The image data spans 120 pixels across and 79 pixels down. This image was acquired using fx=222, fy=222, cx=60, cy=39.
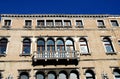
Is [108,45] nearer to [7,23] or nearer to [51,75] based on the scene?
[51,75]

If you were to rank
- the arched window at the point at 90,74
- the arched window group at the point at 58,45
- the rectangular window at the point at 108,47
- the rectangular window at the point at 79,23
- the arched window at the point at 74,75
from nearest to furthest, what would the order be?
the arched window at the point at 74,75 < the arched window at the point at 90,74 < the arched window group at the point at 58,45 < the rectangular window at the point at 108,47 < the rectangular window at the point at 79,23

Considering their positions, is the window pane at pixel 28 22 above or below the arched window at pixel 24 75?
above

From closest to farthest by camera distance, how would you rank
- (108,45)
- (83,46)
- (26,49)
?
1. (26,49)
2. (83,46)
3. (108,45)

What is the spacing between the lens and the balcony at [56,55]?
21.3 m

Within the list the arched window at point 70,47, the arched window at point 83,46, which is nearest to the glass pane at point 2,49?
the arched window at point 70,47

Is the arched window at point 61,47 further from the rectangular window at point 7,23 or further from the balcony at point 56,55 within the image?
the rectangular window at point 7,23

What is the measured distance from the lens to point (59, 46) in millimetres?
23391

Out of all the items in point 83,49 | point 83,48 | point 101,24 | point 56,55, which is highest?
point 101,24

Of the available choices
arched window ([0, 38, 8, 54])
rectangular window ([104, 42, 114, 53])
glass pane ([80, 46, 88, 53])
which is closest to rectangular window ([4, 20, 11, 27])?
arched window ([0, 38, 8, 54])

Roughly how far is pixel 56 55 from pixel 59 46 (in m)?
1.97

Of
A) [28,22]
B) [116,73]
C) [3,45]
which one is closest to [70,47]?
[116,73]

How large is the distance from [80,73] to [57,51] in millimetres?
3127

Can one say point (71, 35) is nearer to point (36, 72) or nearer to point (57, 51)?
point (57, 51)

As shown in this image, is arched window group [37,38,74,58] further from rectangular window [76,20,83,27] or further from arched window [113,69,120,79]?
arched window [113,69,120,79]
